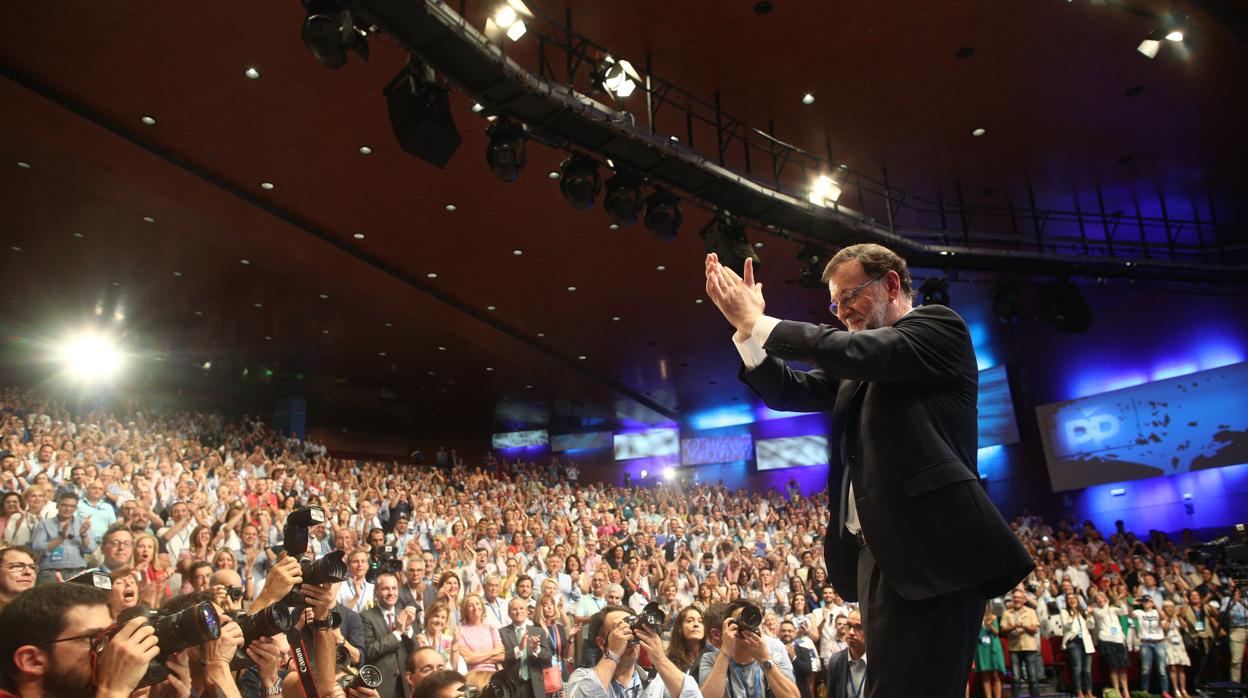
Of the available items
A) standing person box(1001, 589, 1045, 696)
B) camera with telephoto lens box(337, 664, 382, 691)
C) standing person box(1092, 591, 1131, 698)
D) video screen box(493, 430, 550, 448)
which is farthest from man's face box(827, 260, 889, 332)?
video screen box(493, 430, 550, 448)

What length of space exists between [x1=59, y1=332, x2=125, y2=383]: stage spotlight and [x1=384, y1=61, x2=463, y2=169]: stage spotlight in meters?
11.3

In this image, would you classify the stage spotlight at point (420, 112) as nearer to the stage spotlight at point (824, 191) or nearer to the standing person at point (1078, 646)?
the stage spotlight at point (824, 191)

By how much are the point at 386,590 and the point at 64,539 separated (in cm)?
257

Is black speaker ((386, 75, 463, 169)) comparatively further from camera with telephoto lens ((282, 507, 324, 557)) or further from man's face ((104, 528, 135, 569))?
camera with telephoto lens ((282, 507, 324, 557))

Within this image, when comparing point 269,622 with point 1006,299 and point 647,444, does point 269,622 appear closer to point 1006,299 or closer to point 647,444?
point 1006,299

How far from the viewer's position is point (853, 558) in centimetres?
159

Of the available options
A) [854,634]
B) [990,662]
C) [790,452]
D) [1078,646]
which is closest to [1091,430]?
[790,452]

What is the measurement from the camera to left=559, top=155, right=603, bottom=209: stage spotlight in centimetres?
612

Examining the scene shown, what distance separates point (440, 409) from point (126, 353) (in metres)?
6.45

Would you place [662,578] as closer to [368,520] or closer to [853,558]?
[368,520]

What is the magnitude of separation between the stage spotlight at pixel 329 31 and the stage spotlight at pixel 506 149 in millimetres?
1316

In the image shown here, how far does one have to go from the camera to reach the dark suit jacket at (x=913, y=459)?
4.41 ft

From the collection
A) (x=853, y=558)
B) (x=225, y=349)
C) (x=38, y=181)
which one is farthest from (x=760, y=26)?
(x=225, y=349)

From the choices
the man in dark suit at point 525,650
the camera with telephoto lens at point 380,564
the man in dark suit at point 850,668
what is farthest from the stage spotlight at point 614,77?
the man in dark suit at point 850,668
